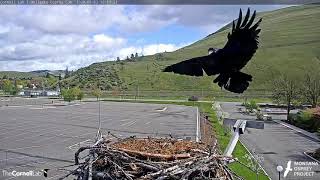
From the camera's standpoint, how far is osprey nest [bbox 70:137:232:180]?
6604 millimetres

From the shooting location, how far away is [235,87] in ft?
20.7

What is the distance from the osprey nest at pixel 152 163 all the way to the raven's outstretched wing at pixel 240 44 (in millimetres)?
1744

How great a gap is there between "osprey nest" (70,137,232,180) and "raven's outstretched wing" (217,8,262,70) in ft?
5.72

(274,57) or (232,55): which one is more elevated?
(274,57)

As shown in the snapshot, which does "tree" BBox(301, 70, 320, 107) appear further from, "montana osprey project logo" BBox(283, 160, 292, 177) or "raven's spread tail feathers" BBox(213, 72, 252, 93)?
"raven's spread tail feathers" BBox(213, 72, 252, 93)

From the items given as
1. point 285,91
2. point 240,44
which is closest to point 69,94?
point 285,91

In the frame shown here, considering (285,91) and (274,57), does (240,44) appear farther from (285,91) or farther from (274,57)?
(274,57)

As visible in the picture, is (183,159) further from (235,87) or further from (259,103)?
(259,103)

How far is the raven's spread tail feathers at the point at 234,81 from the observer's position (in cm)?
619

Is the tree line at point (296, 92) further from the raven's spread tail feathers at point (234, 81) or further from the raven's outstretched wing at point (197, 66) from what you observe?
the raven's outstretched wing at point (197, 66)

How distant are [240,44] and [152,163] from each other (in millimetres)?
2287

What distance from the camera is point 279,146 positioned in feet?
116

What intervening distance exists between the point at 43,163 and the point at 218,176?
59.1 ft

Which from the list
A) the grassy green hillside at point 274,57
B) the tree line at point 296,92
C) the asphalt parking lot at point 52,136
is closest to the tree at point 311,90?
the tree line at point 296,92
